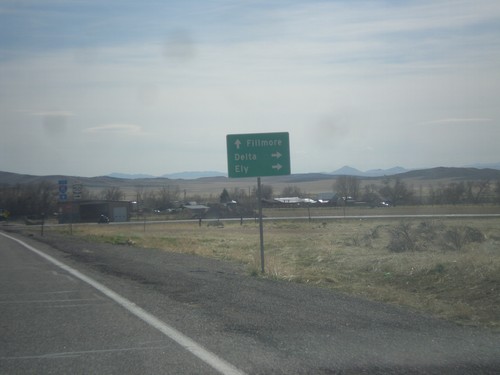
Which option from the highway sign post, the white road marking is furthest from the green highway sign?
the white road marking

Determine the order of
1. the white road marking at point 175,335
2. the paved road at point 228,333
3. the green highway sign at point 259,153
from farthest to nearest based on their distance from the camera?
the green highway sign at point 259,153 → the paved road at point 228,333 → the white road marking at point 175,335

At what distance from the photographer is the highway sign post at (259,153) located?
64.3ft

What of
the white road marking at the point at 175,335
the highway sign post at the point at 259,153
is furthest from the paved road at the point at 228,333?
the highway sign post at the point at 259,153

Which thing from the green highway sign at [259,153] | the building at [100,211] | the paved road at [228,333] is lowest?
the paved road at [228,333]

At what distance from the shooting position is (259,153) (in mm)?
19703

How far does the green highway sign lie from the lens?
19594mm

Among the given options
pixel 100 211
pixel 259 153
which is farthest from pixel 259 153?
pixel 100 211

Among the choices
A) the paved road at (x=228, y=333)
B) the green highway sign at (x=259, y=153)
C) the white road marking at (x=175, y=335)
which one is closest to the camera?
the white road marking at (x=175, y=335)

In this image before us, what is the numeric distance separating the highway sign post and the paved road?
14.2ft

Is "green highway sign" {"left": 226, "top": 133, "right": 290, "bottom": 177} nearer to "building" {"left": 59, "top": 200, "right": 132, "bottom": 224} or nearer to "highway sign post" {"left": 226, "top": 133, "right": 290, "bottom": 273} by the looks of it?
"highway sign post" {"left": 226, "top": 133, "right": 290, "bottom": 273}

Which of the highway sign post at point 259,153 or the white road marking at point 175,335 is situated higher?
the highway sign post at point 259,153

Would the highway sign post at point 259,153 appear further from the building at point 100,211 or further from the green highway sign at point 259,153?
the building at point 100,211

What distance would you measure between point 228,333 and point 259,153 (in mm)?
10296

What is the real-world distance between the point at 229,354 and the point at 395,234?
20.9 meters
